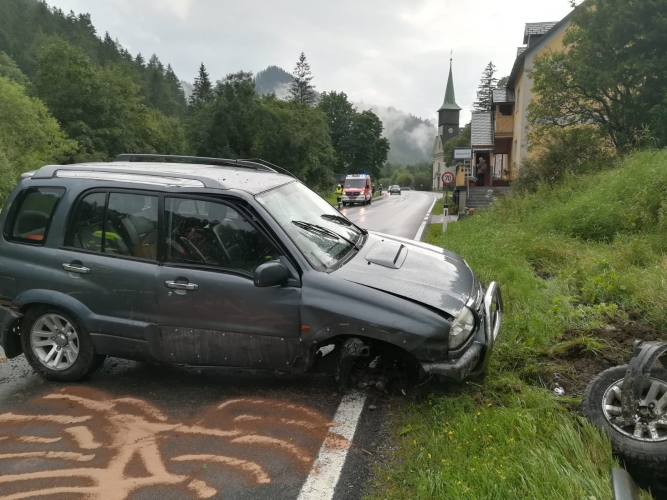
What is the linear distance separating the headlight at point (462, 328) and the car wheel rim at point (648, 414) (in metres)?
0.97

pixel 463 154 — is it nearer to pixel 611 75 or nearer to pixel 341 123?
pixel 611 75

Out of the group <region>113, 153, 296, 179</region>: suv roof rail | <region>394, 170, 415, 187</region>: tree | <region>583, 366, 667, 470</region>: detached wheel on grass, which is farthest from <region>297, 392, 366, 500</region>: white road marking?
<region>394, 170, 415, 187</region>: tree

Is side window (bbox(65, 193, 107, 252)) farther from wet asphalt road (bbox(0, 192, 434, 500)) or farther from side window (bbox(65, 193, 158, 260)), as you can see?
wet asphalt road (bbox(0, 192, 434, 500))

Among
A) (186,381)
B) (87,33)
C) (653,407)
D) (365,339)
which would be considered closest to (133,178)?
(186,381)

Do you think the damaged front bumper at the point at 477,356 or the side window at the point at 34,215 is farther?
the side window at the point at 34,215

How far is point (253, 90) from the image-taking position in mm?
50062

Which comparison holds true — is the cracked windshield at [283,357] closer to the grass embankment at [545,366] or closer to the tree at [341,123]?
the grass embankment at [545,366]

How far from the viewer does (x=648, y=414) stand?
125 inches

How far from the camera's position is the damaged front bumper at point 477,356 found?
3635 millimetres

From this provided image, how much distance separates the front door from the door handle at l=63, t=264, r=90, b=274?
69cm

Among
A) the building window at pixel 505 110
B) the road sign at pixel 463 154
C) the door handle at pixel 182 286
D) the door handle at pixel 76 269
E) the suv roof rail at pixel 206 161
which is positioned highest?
the building window at pixel 505 110

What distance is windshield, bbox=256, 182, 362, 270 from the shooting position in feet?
13.7

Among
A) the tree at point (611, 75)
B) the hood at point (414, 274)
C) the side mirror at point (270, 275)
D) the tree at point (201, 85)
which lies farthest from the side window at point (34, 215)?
the tree at point (201, 85)

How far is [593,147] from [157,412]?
17.8 metres
